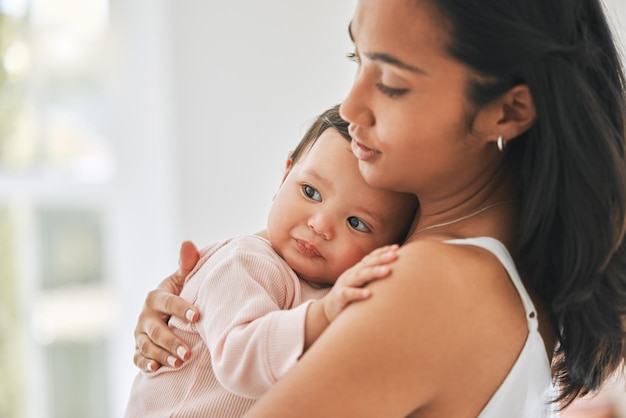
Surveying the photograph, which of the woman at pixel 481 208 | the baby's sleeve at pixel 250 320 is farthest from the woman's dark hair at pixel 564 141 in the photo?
the baby's sleeve at pixel 250 320

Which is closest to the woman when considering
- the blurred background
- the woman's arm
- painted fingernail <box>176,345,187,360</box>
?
the woman's arm

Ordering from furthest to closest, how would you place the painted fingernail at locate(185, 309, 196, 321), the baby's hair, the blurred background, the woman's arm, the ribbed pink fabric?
the blurred background
the baby's hair
the painted fingernail at locate(185, 309, 196, 321)
the ribbed pink fabric
the woman's arm

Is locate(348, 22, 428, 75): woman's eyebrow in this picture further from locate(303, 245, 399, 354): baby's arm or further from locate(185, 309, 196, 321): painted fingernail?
locate(185, 309, 196, 321): painted fingernail

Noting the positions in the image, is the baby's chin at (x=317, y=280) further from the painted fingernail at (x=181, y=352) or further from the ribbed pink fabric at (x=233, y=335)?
the painted fingernail at (x=181, y=352)

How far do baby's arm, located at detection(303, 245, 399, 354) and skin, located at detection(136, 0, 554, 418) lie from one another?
15mm

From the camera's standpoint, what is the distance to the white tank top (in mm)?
1176

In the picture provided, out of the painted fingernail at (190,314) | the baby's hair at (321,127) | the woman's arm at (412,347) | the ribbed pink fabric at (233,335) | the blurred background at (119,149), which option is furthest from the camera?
the blurred background at (119,149)

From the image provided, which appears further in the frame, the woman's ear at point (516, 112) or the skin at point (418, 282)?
the woman's ear at point (516, 112)

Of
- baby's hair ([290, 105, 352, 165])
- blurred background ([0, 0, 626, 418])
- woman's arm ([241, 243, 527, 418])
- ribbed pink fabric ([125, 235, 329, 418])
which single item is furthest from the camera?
blurred background ([0, 0, 626, 418])

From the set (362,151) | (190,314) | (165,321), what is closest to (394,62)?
(362,151)

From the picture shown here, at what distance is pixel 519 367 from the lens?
117cm

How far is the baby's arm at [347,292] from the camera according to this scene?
3.59ft

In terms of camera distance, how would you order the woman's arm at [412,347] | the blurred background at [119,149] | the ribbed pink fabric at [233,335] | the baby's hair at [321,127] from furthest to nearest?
the blurred background at [119,149], the baby's hair at [321,127], the ribbed pink fabric at [233,335], the woman's arm at [412,347]

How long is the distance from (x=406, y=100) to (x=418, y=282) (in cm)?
23
